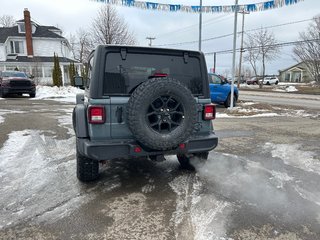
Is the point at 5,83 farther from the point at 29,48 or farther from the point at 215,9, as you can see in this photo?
the point at 29,48

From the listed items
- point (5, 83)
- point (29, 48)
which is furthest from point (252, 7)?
point (29, 48)

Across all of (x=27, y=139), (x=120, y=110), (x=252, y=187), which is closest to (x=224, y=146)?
(x=252, y=187)

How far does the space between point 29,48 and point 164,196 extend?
35835 mm

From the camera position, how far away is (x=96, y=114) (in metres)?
3.36

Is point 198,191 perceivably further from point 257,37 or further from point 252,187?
point 257,37

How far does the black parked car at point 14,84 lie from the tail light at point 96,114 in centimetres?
→ 1631

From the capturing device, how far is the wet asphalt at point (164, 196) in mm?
2807

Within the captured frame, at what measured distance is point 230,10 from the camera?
484 inches

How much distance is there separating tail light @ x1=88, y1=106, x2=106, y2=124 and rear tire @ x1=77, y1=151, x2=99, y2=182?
729 mm

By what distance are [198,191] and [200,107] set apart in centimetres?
123

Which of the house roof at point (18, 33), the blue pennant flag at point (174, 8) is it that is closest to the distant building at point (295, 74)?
the house roof at point (18, 33)

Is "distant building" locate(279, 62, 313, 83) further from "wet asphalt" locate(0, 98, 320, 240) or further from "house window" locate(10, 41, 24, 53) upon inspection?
"wet asphalt" locate(0, 98, 320, 240)

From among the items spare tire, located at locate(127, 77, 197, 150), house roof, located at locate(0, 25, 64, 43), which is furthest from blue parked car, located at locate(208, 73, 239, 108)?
house roof, located at locate(0, 25, 64, 43)

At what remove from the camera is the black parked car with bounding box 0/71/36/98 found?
17.0m
